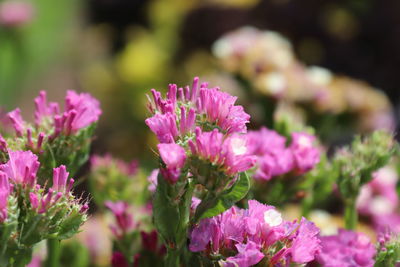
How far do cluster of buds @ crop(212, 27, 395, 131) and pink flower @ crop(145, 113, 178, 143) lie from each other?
71cm

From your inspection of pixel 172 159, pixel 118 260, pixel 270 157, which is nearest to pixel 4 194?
pixel 172 159

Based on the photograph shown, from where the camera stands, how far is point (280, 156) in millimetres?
873

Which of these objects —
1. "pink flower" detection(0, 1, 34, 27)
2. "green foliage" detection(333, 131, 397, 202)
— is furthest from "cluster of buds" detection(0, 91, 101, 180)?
"pink flower" detection(0, 1, 34, 27)

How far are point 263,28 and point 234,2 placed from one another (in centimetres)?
24

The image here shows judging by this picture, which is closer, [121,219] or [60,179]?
[60,179]

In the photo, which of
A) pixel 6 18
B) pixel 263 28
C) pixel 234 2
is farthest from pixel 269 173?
pixel 6 18

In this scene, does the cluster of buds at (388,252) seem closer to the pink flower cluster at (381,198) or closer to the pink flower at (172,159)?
the pink flower at (172,159)

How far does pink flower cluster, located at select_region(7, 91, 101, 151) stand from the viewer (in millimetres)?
771

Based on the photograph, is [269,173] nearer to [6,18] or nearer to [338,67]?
[338,67]

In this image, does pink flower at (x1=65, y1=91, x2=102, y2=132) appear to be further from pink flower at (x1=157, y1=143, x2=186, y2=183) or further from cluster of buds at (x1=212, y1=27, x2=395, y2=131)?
cluster of buds at (x1=212, y1=27, x2=395, y2=131)

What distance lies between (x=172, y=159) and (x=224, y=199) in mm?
79

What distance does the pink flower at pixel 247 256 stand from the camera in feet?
2.03

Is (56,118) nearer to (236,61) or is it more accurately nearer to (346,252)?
(346,252)

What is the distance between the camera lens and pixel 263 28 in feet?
8.35
